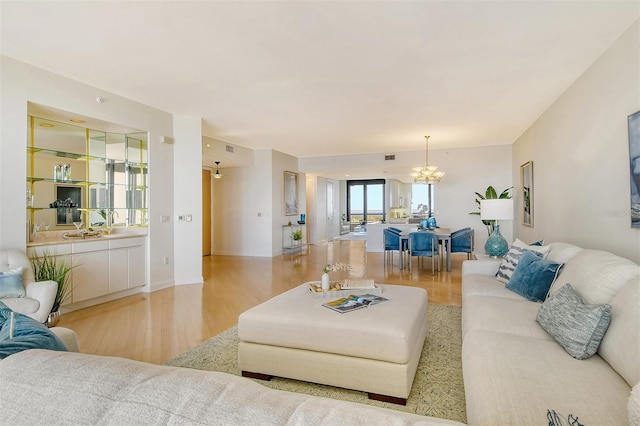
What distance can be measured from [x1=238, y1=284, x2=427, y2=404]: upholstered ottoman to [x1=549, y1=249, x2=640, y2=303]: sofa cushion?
1.02 m

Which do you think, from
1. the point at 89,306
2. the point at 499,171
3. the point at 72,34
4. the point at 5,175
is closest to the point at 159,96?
the point at 72,34

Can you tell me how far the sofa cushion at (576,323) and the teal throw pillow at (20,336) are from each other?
2.18m

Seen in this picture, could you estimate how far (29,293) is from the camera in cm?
303

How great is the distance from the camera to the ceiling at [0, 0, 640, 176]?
9.00ft

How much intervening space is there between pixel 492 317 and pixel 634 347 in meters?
0.95

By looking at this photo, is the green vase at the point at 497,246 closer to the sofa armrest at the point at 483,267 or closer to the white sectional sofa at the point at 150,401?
the sofa armrest at the point at 483,267

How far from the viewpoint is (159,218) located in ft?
17.6

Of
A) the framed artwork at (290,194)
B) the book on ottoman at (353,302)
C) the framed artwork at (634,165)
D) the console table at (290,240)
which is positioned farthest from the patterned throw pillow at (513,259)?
the framed artwork at (290,194)

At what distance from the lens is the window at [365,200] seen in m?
15.0

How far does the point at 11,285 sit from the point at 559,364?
400 cm

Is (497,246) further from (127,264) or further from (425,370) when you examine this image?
(127,264)

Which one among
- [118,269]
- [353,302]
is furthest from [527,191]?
[118,269]

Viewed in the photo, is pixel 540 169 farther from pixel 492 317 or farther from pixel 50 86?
pixel 50 86

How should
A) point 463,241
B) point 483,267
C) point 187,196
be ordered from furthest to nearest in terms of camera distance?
1. point 463,241
2. point 187,196
3. point 483,267
